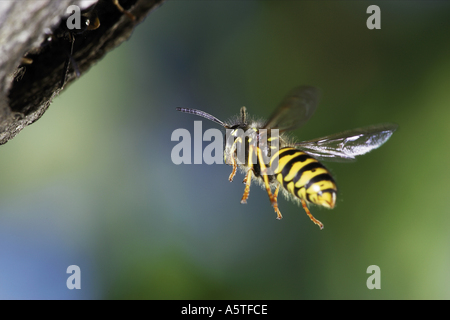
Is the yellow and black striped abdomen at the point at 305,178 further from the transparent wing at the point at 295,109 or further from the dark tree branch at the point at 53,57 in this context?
the dark tree branch at the point at 53,57

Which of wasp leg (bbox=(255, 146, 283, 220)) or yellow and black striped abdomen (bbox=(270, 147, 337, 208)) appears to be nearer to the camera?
yellow and black striped abdomen (bbox=(270, 147, 337, 208))

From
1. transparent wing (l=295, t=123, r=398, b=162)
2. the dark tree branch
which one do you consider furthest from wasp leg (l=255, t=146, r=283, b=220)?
Answer: the dark tree branch

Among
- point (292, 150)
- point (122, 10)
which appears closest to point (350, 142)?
A: point (292, 150)

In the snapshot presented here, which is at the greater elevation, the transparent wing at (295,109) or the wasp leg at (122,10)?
the wasp leg at (122,10)

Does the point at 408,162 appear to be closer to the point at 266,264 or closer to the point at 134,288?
the point at 266,264

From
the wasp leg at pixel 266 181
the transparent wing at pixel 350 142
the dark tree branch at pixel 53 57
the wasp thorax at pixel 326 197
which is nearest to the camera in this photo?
the dark tree branch at pixel 53 57

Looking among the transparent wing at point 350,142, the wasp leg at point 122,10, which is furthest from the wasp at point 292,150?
the wasp leg at point 122,10

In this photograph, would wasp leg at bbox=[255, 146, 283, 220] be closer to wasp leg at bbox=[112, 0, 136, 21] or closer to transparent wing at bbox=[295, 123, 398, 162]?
transparent wing at bbox=[295, 123, 398, 162]

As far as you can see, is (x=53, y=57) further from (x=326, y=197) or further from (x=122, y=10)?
(x=326, y=197)
